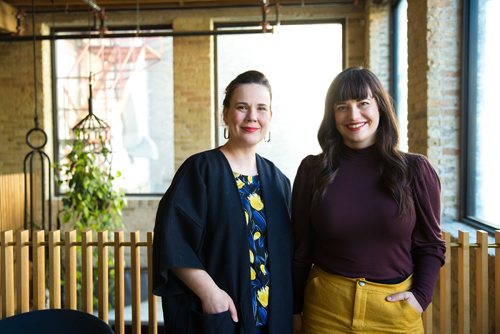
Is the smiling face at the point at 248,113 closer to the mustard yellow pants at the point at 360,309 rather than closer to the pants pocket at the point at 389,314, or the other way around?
the mustard yellow pants at the point at 360,309

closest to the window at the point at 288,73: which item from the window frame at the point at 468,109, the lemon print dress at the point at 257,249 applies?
the window frame at the point at 468,109

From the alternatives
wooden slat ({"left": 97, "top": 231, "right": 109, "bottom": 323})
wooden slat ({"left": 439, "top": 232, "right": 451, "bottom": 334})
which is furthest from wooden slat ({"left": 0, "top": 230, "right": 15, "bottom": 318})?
wooden slat ({"left": 439, "top": 232, "right": 451, "bottom": 334})

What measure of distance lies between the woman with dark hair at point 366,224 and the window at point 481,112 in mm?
1856

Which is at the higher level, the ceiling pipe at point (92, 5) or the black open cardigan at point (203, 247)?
the ceiling pipe at point (92, 5)

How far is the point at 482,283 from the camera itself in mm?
2578

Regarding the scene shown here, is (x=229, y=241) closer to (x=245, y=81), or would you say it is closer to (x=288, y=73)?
(x=245, y=81)

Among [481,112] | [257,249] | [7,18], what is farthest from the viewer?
[7,18]

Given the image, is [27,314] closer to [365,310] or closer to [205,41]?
[365,310]

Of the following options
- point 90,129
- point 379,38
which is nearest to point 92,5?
point 90,129

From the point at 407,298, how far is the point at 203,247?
70 centimetres

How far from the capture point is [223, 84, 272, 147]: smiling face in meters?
1.54

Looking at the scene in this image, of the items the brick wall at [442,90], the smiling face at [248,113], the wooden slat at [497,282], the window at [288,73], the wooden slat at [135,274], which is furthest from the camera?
the window at [288,73]

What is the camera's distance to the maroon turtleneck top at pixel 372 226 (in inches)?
59.0

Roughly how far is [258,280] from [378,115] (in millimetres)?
697
